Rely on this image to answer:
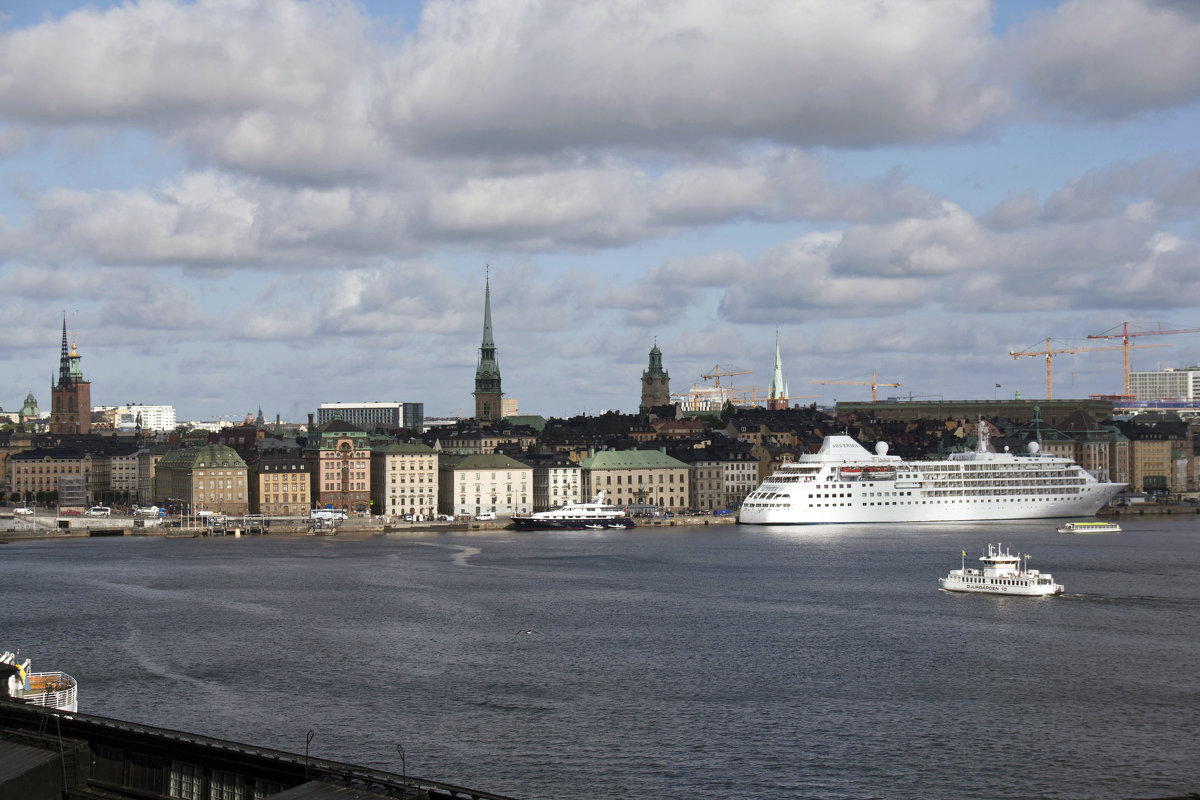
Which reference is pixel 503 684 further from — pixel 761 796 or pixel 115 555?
pixel 115 555

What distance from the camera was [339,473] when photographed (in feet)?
337

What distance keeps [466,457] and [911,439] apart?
43.5 meters

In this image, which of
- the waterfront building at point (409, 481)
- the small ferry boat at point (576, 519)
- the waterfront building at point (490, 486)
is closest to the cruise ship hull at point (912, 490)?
the small ferry boat at point (576, 519)

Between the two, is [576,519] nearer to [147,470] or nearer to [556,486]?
[556,486]

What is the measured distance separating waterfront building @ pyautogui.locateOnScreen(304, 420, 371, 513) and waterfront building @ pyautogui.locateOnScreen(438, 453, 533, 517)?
6.57 meters

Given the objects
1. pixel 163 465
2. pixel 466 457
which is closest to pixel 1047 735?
pixel 466 457

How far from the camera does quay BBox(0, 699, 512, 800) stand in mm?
16859

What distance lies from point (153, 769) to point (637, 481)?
8367 cm

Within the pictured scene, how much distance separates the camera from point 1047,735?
2667cm

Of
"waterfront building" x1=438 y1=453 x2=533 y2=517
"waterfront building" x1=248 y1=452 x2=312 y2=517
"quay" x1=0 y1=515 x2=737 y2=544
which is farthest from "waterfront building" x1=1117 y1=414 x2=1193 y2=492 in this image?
"waterfront building" x1=248 y1=452 x2=312 y2=517

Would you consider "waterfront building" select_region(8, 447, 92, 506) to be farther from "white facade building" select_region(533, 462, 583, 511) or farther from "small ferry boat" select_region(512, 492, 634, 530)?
"small ferry boat" select_region(512, 492, 634, 530)

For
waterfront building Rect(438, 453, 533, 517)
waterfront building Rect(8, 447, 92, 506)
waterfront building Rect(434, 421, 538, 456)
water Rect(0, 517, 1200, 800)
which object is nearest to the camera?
water Rect(0, 517, 1200, 800)

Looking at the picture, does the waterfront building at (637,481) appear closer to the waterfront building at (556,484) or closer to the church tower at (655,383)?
the waterfront building at (556,484)

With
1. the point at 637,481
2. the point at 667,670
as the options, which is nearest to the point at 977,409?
the point at 637,481
